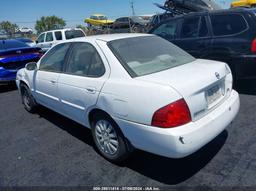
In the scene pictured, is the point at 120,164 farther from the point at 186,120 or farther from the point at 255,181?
the point at 255,181

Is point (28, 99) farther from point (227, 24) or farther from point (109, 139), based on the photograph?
point (227, 24)

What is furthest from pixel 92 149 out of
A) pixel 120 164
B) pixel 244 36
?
pixel 244 36

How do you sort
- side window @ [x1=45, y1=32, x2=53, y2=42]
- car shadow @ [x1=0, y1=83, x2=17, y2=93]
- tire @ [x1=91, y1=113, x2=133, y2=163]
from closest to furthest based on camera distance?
1. tire @ [x1=91, y1=113, x2=133, y2=163]
2. car shadow @ [x1=0, y1=83, x2=17, y2=93]
3. side window @ [x1=45, y1=32, x2=53, y2=42]

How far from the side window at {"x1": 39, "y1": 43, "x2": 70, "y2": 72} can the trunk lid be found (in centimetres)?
172

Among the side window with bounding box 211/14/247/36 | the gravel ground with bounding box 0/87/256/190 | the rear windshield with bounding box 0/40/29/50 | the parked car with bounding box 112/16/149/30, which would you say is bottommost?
the gravel ground with bounding box 0/87/256/190

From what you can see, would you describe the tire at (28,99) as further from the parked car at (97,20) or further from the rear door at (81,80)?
the parked car at (97,20)

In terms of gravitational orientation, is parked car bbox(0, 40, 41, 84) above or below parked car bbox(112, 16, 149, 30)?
below

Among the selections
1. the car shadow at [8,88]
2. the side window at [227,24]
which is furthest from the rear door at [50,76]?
the car shadow at [8,88]

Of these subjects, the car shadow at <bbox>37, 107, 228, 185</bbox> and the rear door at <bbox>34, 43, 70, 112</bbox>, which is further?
the rear door at <bbox>34, 43, 70, 112</bbox>

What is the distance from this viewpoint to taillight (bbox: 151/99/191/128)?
2.21m

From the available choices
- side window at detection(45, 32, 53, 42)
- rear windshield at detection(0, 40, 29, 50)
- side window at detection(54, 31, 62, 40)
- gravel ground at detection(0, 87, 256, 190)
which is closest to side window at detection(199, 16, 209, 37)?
gravel ground at detection(0, 87, 256, 190)

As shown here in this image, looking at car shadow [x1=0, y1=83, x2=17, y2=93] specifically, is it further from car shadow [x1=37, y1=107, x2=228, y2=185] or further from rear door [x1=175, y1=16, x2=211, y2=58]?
car shadow [x1=37, y1=107, x2=228, y2=185]

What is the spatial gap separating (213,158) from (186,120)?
97 cm

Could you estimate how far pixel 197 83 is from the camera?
7.93 feet
